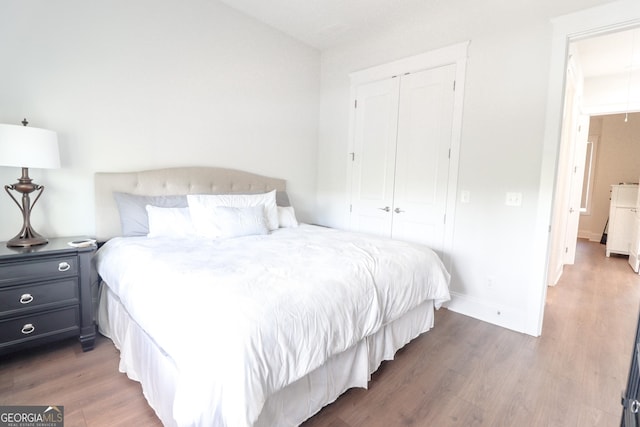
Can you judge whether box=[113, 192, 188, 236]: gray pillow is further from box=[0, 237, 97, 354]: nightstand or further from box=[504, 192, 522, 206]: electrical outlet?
box=[504, 192, 522, 206]: electrical outlet

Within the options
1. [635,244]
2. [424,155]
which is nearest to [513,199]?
[424,155]

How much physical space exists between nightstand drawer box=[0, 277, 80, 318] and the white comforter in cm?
22

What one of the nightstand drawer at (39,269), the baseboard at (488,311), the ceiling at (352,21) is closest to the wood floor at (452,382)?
the baseboard at (488,311)

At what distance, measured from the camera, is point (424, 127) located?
3189 millimetres

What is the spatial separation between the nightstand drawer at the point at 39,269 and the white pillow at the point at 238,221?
988 millimetres

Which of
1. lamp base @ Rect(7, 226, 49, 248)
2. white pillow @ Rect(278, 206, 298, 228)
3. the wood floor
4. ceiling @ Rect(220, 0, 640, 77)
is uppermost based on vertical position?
ceiling @ Rect(220, 0, 640, 77)

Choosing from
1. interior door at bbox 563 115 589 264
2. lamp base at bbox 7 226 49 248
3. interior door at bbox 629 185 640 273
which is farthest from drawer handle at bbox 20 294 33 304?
interior door at bbox 629 185 640 273

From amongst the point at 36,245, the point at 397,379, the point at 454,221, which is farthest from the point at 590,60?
the point at 36,245

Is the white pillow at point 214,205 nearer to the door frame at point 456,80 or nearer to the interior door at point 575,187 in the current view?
the door frame at point 456,80

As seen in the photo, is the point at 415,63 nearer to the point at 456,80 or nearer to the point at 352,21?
the point at 456,80

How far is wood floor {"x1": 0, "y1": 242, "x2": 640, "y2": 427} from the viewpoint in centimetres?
164

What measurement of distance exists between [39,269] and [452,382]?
2708mm

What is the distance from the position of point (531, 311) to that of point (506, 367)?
2.37 ft

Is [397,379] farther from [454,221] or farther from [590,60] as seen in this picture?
[590,60]
